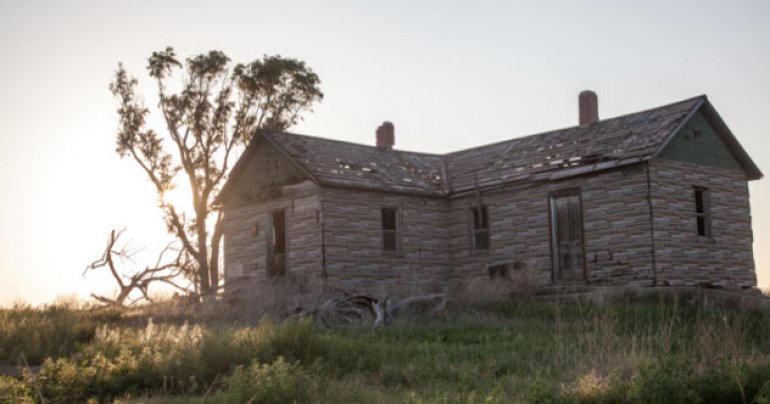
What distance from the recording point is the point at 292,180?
2509 centimetres

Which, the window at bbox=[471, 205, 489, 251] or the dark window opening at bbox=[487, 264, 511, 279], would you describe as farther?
the window at bbox=[471, 205, 489, 251]

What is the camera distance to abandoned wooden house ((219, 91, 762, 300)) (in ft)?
72.7

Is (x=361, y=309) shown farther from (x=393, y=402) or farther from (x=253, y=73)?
(x=253, y=73)

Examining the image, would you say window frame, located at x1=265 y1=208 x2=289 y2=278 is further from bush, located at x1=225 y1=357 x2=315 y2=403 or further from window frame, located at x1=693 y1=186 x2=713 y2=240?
bush, located at x1=225 y1=357 x2=315 y2=403

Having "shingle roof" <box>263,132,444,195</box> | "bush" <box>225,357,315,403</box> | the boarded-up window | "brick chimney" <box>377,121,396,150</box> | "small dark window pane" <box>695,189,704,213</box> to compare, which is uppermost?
"brick chimney" <box>377,121,396,150</box>

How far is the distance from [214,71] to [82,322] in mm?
16531

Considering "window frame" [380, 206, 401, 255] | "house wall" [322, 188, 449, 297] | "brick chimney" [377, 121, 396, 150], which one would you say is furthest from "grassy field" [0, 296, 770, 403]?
"brick chimney" [377, 121, 396, 150]

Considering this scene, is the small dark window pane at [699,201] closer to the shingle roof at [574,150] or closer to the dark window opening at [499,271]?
the shingle roof at [574,150]

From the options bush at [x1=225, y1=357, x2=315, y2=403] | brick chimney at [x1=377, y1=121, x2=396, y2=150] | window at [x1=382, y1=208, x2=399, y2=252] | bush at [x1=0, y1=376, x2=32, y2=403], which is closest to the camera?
bush at [x1=0, y1=376, x2=32, y2=403]

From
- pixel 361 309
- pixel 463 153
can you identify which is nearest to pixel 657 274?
pixel 361 309

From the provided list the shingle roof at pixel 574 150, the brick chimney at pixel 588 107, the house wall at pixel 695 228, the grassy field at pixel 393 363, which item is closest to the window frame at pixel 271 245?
the shingle roof at pixel 574 150

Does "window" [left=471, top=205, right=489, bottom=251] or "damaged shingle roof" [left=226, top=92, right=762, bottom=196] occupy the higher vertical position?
"damaged shingle roof" [left=226, top=92, right=762, bottom=196]

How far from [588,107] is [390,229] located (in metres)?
7.29

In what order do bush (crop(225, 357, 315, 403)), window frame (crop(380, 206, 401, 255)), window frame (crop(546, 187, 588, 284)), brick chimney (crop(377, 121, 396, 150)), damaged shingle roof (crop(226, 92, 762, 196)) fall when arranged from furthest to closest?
1. brick chimney (crop(377, 121, 396, 150))
2. window frame (crop(380, 206, 401, 255))
3. damaged shingle roof (crop(226, 92, 762, 196))
4. window frame (crop(546, 187, 588, 284))
5. bush (crop(225, 357, 315, 403))
